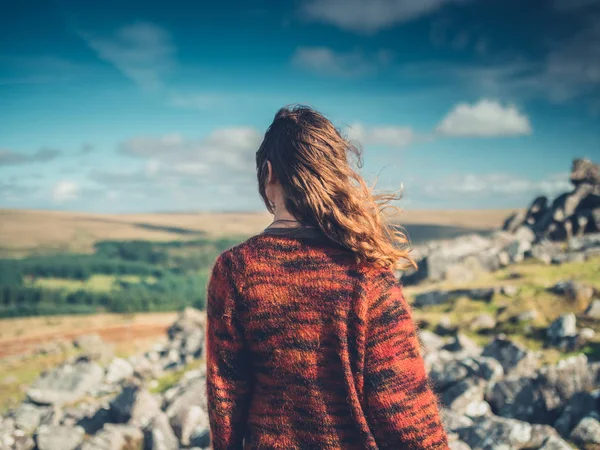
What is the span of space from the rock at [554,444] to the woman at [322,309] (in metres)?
3.20

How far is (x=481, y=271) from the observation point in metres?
18.2

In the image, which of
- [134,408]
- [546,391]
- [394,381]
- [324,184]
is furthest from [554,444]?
[134,408]

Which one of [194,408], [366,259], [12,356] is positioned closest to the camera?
[366,259]

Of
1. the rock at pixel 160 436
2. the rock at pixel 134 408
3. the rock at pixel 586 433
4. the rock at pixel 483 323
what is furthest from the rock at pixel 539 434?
the rock at pixel 483 323

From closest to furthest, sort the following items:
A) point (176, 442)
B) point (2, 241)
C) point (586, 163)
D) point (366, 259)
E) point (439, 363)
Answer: point (366, 259) < point (176, 442) < point (439, 363) < point (586, 163) < point (2, 241)

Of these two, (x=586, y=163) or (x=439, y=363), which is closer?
(x=439, y=363)

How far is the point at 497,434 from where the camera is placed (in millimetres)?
5012

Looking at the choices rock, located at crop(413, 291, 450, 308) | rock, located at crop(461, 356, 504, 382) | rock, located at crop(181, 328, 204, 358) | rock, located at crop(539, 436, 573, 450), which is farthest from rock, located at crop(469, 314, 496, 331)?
rock, located at crop(181, 328, 204, 358)

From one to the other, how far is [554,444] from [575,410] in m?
1.06

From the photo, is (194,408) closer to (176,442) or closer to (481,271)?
(176,442)

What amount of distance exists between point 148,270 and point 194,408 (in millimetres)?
24519

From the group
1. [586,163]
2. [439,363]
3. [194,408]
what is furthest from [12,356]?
[586,163]

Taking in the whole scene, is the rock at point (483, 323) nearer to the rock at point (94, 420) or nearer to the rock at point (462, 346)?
the rock at point (462, 346)

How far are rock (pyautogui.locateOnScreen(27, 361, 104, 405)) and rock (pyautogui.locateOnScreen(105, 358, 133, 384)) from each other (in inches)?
10.0
